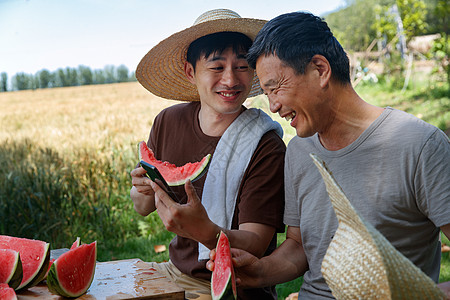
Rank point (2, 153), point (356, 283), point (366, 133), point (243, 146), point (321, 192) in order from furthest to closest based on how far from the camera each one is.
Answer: point (2, 153), point (243, 146), point (321, 192), point (366, 133), point (356, 283)

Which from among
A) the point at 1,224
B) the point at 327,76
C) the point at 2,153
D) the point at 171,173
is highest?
the point at 327,76

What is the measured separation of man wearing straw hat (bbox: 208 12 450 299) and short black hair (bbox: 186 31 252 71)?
0.48m

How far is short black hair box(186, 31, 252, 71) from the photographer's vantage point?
2.65m

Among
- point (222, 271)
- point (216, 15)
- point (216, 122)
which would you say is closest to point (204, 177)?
point (216, 122)

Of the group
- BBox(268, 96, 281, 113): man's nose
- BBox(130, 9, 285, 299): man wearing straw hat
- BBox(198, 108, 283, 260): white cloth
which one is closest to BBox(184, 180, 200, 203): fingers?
BBox(130, 9, 285, 299): man wearing straw hat

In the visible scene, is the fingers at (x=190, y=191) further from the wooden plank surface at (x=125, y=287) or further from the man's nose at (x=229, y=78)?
the man's nose at (x=229, y=78)

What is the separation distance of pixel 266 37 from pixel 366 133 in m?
0.60

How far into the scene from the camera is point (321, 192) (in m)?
2.15

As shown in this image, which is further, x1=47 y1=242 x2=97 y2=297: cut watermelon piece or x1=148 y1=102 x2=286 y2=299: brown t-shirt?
x1=148 y1=102 x2=286 y2=299: brown t-shirt

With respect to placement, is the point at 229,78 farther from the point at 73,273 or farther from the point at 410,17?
the point at 410,17

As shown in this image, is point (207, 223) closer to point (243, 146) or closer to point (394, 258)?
point (243, 146)

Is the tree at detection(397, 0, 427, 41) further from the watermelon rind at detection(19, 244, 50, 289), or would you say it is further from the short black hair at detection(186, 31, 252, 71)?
Answer: the watermelon rind at detection(19, 244, 50, 289)

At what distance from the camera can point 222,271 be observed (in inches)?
76.9

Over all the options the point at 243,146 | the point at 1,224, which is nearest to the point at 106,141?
the point at 1,224
